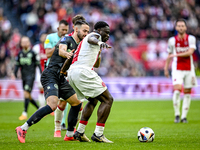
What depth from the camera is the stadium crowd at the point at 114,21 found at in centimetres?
2316

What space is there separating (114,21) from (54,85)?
2023cm

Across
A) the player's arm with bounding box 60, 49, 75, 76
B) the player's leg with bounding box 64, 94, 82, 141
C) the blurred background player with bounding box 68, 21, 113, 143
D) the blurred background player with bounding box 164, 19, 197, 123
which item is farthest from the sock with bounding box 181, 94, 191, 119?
the player's arm with bounding box 60, 49, 75, 76

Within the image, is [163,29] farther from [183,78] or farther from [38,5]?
[183,78]

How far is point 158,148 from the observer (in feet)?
18.8

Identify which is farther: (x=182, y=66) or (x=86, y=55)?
(x=182, y=66)

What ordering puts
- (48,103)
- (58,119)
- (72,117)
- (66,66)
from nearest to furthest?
(48,103) → (66,66) → (72,117) → (58,119)

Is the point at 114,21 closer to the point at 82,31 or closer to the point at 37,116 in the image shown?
the point at 82,31

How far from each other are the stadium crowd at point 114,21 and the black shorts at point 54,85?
15292 millimetres

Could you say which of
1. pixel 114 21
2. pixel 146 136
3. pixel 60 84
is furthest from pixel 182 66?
pixel 114 21

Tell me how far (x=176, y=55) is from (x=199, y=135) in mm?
3564

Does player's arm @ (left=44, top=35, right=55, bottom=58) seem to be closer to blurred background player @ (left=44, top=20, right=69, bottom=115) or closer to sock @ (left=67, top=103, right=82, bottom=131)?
blurred background player @ (left=44, top=20, right=69, bottom=115)

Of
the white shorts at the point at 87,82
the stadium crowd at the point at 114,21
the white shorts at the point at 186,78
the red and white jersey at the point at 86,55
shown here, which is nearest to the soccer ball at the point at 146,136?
the white shorts at the point at 87,82

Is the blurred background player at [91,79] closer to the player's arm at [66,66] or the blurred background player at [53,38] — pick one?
the player's arm at [66,66]

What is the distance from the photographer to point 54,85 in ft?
22.4
